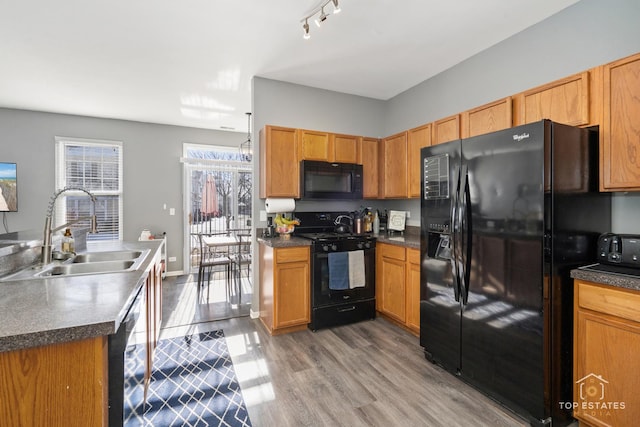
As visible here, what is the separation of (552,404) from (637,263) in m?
0.93

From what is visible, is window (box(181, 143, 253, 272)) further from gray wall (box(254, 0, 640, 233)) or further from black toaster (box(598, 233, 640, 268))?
black toaster (box(598, 233, 640, 268))

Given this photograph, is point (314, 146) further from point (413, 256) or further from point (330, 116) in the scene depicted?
point (413, 256)

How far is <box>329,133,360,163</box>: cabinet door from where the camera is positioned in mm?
3410

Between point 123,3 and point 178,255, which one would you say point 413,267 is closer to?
point 123,3

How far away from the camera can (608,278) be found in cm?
151

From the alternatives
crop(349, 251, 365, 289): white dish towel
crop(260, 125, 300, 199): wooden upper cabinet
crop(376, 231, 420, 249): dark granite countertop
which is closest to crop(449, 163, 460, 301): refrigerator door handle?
crop(376, 231, 420, 249): dark granite countertop

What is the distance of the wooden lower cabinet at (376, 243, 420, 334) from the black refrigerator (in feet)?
1.84

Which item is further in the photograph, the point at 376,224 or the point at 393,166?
the point at 376,224

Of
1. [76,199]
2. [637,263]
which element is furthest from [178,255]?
[637,263]

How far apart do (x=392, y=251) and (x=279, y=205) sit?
131cm

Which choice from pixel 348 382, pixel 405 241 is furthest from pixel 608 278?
pixel 348 382

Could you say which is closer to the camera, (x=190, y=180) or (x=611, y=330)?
(x=611, y=330)

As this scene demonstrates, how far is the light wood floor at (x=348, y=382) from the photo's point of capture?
69.9 inches

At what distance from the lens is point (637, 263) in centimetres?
164
